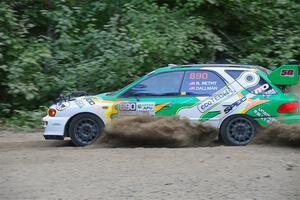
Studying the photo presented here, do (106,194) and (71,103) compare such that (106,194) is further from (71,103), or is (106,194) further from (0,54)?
(0,54)

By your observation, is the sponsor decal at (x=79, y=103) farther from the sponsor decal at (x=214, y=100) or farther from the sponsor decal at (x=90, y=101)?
the sponsor decal at (x=214, y=100)

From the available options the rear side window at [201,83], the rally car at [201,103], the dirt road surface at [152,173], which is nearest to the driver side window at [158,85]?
the rally car at [201,103]

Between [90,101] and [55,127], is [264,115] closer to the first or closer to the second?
[90,101]

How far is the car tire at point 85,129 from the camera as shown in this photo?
33.5 ft

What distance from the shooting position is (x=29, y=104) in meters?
14.6

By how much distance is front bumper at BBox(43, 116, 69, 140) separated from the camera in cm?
1020

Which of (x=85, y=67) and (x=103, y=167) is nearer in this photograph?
(x=103, y=167)

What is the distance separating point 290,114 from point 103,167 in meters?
3.72

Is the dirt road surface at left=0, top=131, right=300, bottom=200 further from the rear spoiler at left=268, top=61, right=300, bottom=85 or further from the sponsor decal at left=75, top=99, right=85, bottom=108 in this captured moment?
the rear spoiler at left=268, top=61, right=300, bottom=85

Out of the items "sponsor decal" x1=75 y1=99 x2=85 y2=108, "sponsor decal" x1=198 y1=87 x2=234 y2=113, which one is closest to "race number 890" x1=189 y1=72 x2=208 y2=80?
"sponsor decal" x1=198 y1=87 x2=234 y2=113

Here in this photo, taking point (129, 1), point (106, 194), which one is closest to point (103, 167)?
point (106, 194)

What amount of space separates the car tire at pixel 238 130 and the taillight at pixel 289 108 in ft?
1.74

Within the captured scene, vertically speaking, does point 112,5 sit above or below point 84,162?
above

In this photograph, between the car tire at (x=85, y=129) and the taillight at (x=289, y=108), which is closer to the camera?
the taillight at (x=289, y=108)
